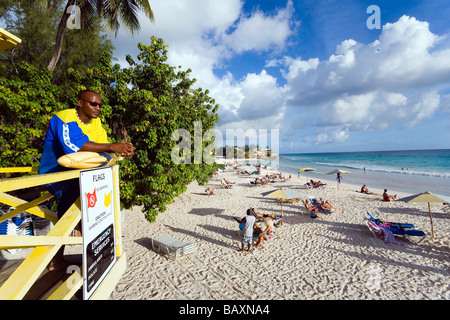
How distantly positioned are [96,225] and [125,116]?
21.5ft

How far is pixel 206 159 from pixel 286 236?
18.3 ft

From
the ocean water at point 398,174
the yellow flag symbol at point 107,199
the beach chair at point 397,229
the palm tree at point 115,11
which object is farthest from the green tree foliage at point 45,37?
the ocean water at point 398,174

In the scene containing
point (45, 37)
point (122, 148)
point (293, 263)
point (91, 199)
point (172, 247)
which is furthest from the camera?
point (45, 37)

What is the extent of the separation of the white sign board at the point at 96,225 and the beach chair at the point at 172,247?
5744 mm

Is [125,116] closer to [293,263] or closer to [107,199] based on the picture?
[107,199]

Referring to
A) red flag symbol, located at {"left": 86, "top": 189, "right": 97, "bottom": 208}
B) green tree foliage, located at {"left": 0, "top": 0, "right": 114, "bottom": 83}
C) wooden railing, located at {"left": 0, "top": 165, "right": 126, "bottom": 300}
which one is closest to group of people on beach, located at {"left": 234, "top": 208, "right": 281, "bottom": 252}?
wooden railing, located at {"left": 0, "top": 165, "right": 126, "bottom": 300}

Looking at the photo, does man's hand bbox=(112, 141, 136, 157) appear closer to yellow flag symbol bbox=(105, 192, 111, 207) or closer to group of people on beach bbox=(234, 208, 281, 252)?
yellow flag symbol bbox=(105, 192, 111, 207)

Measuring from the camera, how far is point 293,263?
6973 mm

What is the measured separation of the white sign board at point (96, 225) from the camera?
4.89 ft

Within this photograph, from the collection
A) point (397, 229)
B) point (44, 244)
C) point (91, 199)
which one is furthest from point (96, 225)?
point (397, 229)

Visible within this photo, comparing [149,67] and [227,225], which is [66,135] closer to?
[149,67]

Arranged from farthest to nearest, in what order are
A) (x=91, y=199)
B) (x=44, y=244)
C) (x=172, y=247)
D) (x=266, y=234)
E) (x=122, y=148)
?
(x=266, y=234) → (x=172, y=247) → (x=122, y=148) → (x=91, y=199) → (x=44, y=244)

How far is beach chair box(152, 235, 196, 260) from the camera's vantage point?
716 centimetres

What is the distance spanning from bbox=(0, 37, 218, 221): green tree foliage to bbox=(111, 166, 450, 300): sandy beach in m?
2.34
